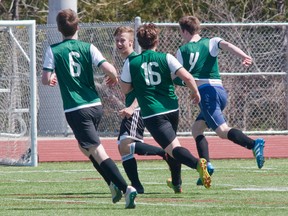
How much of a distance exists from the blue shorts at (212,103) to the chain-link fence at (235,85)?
20.0 ft

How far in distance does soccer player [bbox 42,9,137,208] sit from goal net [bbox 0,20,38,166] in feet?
22.0

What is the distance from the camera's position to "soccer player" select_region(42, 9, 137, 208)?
11.2 metres

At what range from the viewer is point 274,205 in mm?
10844

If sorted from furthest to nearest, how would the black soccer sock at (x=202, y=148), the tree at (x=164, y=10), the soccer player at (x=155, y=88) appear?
the tree at (x=164, y=10) → the black soccer sock at (x=202, y=148) → the soccer player at (x=155, y=88)

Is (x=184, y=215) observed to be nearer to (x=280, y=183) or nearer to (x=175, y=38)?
(x=280, y=183)

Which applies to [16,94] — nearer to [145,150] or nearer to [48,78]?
[145,150]

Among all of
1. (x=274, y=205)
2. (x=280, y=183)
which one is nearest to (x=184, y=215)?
(x=274, y=205)

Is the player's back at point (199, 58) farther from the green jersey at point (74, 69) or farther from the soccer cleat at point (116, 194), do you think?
the soccer cleat at point (116, 194)

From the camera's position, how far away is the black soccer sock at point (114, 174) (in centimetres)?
1102

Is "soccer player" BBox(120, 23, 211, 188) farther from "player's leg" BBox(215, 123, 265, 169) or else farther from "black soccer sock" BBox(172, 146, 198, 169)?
"player's leg" BBox(215, 123, 265, 169)

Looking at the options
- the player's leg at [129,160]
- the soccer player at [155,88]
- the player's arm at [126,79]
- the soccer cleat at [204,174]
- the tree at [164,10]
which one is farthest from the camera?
the tree at [164,10]

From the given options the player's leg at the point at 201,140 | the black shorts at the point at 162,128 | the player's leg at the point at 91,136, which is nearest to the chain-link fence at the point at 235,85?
the player's leg at the point at 201,140

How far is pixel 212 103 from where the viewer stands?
549 inches

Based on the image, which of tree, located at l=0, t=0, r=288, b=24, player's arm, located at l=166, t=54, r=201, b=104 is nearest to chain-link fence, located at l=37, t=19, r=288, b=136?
tree, located at l=0, t=0, r=288, b=24
